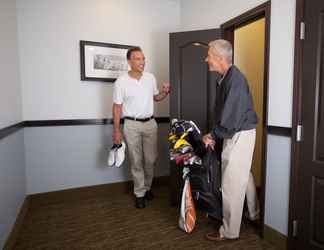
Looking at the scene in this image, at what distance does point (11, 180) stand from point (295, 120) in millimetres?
2207

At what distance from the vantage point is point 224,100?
175 cm

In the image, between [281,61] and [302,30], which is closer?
[302,30]

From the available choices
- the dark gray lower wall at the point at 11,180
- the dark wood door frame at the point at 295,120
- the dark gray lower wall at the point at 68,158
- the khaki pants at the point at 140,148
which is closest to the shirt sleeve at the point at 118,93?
the khaki pants at the point at 140,148

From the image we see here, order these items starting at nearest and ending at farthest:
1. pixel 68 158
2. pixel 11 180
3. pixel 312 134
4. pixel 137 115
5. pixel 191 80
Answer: pixel 312 134, pixel 11 180, pixel 191 80, pixel 137 115, pixel 68 158

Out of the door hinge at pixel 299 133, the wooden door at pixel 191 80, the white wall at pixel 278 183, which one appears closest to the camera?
the door hinge at pixel 299 133

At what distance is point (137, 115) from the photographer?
8.55ft

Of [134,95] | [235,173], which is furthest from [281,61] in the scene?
[134,95]

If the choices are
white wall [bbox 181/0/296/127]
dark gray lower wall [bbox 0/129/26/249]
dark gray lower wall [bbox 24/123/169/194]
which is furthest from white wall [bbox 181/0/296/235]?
dark gray lower wall [bbox 0/129/26/249]

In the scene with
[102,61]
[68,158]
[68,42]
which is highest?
[68,42]

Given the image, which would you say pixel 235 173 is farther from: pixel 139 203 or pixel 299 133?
pixel 139 203

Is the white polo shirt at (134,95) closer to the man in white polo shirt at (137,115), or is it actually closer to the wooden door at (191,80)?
the man in white polo shirt at (137,115)

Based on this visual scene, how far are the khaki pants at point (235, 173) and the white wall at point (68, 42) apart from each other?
5.48 feet

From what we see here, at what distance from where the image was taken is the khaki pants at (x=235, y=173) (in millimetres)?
1790

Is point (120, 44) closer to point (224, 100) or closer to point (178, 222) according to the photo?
point (224, 100)
